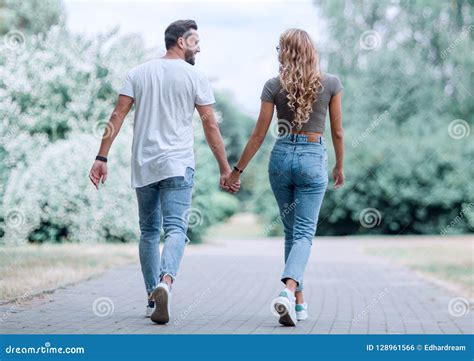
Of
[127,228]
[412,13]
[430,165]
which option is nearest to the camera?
[127,228]

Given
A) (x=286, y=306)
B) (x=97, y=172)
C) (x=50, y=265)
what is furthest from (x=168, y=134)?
(x=50, y=265)

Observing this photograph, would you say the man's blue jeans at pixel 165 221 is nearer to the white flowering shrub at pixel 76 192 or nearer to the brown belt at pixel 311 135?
the brown belt at pixel 311 135

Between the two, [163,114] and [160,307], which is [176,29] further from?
[160,307]

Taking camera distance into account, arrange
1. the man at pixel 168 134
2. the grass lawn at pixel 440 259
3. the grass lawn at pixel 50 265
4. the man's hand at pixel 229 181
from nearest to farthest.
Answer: the man at pixel 168 134
the man's hand at pixel 229 181
the grass lawn at pixel 50 265
the grass lawn at pixel 440 259

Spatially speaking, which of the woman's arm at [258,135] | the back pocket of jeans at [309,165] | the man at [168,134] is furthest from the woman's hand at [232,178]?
the back pocket of jeans at [309,165]

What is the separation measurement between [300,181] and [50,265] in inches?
208

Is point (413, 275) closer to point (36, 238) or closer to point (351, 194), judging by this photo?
point (36, 238)

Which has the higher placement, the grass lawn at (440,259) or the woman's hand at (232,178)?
the woman's hand at (232,178)

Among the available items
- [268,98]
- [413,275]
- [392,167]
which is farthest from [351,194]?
[268,98]

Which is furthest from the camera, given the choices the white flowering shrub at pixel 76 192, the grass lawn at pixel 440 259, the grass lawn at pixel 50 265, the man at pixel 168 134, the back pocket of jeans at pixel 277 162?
the white flowering shrub at pixel 76 192

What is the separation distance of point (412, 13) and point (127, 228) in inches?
732

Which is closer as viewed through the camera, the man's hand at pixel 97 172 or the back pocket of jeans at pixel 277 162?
the man's hand at pixel 97 172

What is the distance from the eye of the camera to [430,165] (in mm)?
24766

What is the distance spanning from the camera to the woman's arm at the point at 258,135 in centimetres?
597
